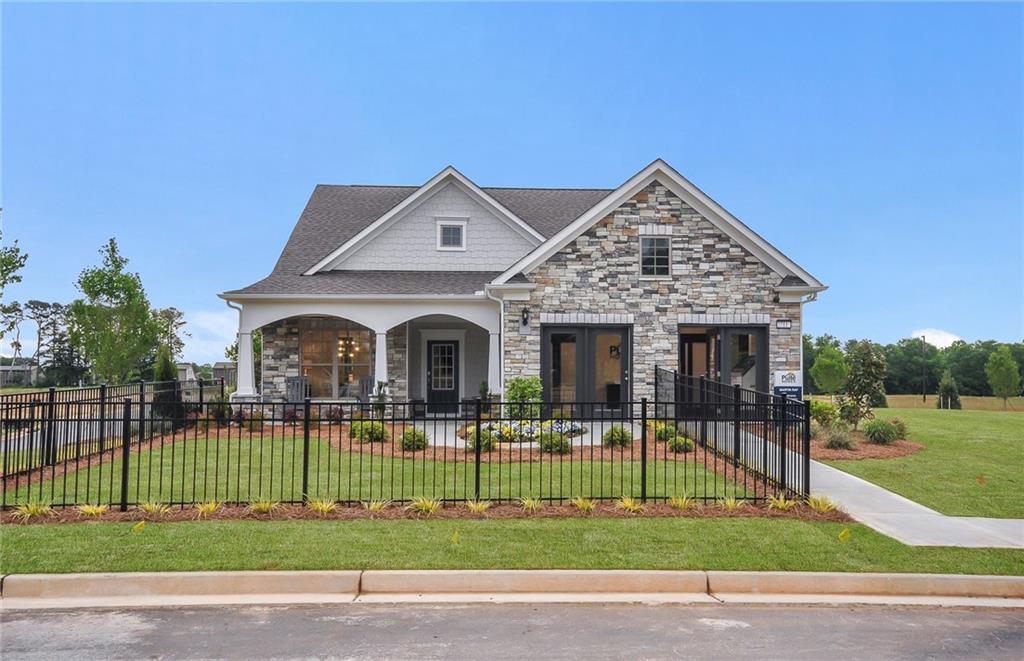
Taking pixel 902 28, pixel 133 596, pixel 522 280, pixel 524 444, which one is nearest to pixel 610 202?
pixel 522 280

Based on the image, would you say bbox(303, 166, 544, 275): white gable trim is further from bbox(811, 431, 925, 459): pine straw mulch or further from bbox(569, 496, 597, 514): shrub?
bbox(569, 496, 597, 514): shrub

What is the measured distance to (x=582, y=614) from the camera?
5.43m

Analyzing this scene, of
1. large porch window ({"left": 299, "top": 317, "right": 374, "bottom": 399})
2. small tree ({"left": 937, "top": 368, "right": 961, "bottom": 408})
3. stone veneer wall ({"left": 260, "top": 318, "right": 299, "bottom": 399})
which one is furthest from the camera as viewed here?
small tree ({"left": 937, "top": 368, "right": 961, "bottom": 408})

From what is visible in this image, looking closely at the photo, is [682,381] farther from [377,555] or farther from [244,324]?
[244,324]

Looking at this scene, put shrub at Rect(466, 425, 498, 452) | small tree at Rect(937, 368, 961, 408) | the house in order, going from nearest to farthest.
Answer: shrub at Rect(466, 425, 498, 452), the house, small tree at Rect(937, 368, 961, 408)

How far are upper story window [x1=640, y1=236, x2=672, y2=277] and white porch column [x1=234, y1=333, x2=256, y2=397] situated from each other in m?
10.7

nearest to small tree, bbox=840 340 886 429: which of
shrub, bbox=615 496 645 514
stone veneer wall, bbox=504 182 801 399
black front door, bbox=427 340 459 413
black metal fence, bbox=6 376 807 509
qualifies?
stone veneer wall, bbox=504 182 801 399

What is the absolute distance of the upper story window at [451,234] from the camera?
20828 millimetres

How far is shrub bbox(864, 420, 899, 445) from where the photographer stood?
14219 millimetres

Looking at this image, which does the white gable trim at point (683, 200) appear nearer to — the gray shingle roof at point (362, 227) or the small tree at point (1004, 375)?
the gray shingle roof at point (362, 227)

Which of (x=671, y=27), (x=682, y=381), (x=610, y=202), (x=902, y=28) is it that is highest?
(x=671, y=27)

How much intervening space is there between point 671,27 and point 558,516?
1725 cm

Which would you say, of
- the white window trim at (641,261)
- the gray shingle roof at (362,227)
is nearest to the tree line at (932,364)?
the gray shingle roof at (362,227)

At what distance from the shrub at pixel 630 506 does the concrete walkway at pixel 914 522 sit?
2583mm
